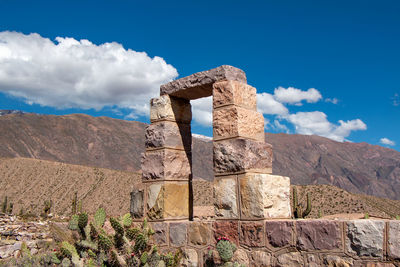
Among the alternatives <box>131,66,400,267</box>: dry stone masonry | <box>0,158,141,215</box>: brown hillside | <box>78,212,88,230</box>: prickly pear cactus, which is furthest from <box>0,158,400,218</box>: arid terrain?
<box>78,212,88,230</box>: prickly pear cactus

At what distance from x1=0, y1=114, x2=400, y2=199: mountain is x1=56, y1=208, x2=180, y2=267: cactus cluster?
7057 centimetres

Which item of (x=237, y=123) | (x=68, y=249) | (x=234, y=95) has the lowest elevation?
(x=68, y=249)

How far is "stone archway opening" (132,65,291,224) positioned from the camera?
4.62 metres

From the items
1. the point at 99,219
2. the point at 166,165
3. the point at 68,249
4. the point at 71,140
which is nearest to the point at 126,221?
the point at 99,219

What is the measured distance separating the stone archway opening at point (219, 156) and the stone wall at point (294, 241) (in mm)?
201

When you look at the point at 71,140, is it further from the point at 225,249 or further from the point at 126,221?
the point at 225,249

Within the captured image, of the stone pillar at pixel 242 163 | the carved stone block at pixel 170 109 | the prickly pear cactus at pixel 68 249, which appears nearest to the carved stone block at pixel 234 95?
the stone pillar at pixel 242 163

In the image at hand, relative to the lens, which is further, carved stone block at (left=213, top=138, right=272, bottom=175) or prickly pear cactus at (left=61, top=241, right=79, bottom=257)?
prickly pear cactus at (left=61, top=241, right=79, bottom=257)

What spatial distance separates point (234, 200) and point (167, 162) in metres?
1.34

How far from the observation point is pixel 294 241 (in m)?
4.07

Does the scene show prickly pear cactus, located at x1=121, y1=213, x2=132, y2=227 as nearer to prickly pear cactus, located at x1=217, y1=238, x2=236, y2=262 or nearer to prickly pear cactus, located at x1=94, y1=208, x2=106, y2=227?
prickly pear cactus, located at x1=94, y1=208, x2=106, y2=227

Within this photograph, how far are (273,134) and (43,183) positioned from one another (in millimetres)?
100365

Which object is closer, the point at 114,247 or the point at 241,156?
the point at 241,156

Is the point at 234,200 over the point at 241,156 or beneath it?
beneath
